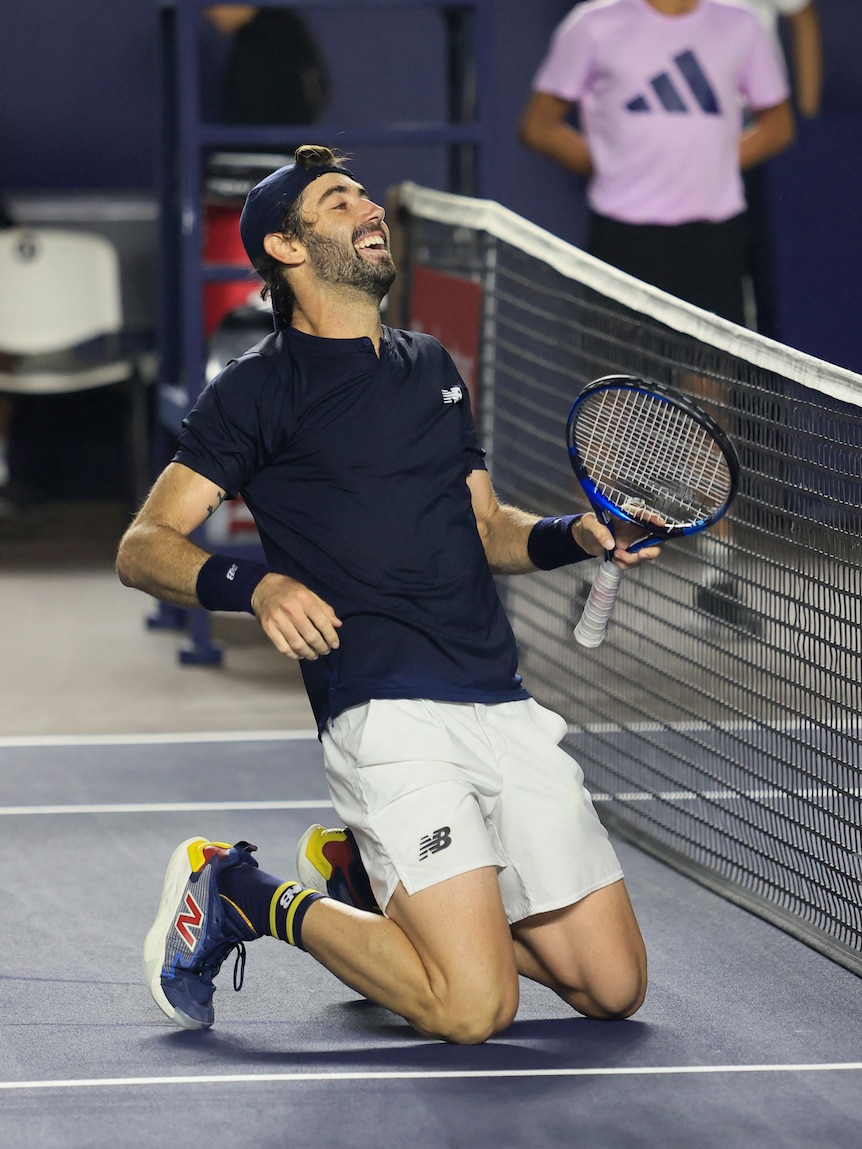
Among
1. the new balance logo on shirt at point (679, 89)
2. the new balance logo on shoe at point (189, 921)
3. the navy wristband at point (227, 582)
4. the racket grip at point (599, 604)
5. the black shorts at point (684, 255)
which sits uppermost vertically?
the new balance logo on shirt at point (679, 89)

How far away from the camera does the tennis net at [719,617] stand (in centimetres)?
363

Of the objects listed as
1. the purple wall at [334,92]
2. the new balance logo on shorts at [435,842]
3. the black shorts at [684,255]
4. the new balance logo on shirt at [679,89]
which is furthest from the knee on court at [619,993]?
the purple wall at [334,92]

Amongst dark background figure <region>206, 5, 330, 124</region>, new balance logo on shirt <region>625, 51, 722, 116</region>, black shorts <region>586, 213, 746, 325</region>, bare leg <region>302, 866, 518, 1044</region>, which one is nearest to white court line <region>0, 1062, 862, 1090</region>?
bare leg <region>302, 866, 518, 1044</region>

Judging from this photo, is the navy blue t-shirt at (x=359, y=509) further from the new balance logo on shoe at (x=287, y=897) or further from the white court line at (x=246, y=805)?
the white court line at (x=246, y=805)

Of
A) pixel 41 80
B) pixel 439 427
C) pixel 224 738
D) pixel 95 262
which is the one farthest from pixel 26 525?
pixel 439 427

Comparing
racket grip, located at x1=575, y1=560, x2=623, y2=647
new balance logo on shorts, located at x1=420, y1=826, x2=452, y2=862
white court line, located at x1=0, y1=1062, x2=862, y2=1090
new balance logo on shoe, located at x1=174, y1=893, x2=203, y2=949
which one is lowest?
white court line, located at x1=0, y1=1062, x2=862, y2=1090

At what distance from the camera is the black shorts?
263 inches

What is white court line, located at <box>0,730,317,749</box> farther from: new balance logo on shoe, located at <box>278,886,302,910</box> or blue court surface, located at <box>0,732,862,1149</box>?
new balance logo on shoe, located at <box>278,886,302,910</box>

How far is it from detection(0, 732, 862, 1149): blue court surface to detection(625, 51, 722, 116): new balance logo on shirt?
3339mm

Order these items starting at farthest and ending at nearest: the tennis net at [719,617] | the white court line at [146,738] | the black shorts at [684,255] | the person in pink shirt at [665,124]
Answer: the black shorts at [684,255] → the person in pink shirt at [665,124] → the white court line at [146,738] → the tennis net at [719,617]

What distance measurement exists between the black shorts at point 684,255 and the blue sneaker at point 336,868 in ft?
11.8

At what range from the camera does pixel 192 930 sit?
315 cm

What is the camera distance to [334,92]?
9.15 m

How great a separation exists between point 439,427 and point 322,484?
0.24 m
